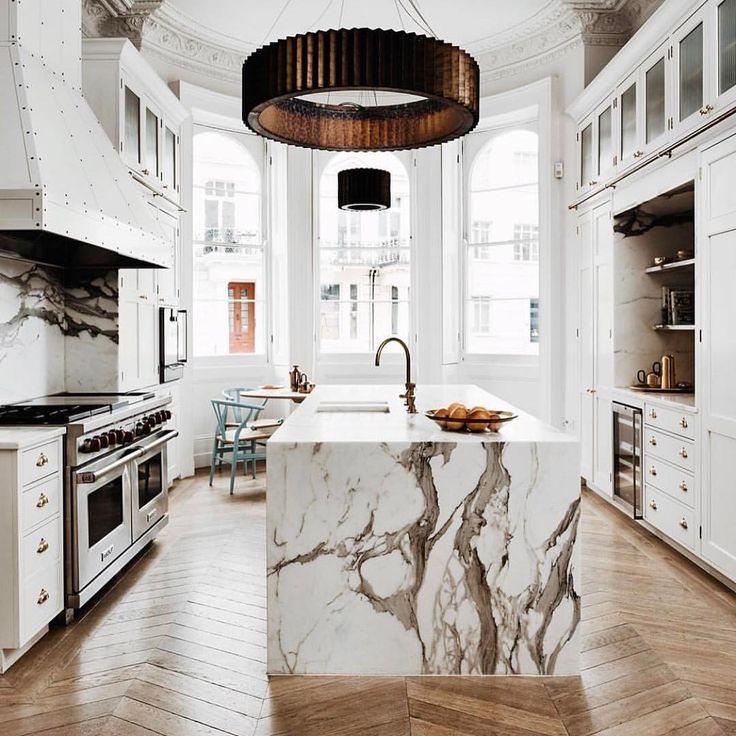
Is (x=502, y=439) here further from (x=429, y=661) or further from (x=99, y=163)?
(x=99, y=163)

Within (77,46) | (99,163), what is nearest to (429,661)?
(99,163)

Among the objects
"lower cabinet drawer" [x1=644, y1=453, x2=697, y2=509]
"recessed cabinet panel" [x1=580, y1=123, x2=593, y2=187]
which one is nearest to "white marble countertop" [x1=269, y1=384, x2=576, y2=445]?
"lower cabinet drawer" [x1=644, y1=453, x2=697, y2=509]

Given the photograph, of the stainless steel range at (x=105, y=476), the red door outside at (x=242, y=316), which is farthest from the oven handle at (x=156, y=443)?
the red door outside at (x=242, y=316)

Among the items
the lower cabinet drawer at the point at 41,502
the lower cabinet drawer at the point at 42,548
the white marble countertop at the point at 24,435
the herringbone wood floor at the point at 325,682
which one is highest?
the white marble countertop at the point at 24,435

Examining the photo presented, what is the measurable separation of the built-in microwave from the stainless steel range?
114 cm

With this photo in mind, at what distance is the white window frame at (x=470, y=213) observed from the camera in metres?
6.30

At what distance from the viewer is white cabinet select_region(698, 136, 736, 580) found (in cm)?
325

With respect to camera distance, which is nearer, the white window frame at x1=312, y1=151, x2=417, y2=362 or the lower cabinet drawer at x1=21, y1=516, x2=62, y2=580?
the lower cabinet drawer at x1=21, y1=516, x2=62, y2=580

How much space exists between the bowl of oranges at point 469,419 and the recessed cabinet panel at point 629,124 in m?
2.58

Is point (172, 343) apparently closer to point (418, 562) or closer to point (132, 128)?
point (132, 128)

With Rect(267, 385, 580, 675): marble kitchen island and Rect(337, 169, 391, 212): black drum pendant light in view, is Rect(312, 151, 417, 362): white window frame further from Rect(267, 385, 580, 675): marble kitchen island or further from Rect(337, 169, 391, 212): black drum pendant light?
Rect(267, 385, 580, 675): marble kitchen island

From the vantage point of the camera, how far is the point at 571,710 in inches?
90.2

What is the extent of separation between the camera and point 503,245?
6.59 metres

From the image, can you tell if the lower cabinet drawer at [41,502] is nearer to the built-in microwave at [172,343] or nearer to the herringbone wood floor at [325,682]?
the herringbone wood floor at [325,682]
